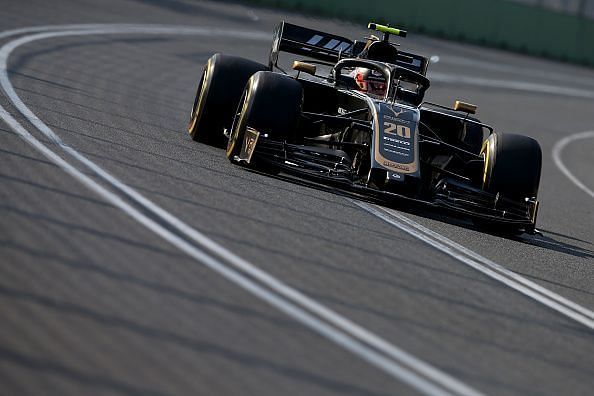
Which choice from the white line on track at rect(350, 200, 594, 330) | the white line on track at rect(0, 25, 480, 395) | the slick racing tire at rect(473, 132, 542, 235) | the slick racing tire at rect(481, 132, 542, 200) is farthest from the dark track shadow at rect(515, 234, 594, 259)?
the white line on track at rect(0, 25, 480, 395)

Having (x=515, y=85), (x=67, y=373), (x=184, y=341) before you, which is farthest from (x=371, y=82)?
(x=515, y=85)

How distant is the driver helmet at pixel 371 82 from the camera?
1200cm

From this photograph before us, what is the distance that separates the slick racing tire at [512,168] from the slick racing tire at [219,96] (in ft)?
8.48

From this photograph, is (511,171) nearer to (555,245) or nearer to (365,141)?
(555,245)

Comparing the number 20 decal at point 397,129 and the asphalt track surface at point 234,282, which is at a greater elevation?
the number 20 decal at point 397,129

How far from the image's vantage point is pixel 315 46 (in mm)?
13273

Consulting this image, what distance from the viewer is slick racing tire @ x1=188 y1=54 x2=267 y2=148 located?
37.9ft

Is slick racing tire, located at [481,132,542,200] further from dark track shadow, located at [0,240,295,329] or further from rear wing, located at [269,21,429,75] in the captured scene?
dark track shadow, located at [0,240,295,329]

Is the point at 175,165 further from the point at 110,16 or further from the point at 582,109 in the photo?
the point at 582,109

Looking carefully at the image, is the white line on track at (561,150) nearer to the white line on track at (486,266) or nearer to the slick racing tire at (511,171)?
the slick racing tire at (511,171)

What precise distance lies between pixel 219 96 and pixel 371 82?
5.30 feet

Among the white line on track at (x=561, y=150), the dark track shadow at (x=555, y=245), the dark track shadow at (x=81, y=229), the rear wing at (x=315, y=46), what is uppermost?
the rear wing at (x=315, y=46)

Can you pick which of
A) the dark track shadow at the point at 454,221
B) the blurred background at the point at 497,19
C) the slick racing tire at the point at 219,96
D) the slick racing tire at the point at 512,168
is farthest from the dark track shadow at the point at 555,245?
the blurred background at the point at 497,19

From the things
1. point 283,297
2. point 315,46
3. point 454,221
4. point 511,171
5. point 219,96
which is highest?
point 315,46
